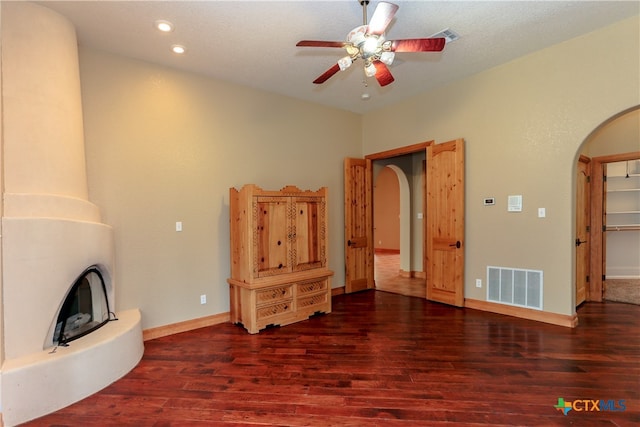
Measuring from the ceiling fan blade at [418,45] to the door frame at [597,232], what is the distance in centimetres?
405

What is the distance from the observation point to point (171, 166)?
12.2ft

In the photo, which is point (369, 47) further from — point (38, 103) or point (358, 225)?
point (358, 225)

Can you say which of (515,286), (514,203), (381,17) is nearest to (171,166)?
(381,17)

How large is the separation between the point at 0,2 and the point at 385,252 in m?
10.0

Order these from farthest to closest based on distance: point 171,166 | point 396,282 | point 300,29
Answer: point 396,282 → point 171,166 → point 300,29

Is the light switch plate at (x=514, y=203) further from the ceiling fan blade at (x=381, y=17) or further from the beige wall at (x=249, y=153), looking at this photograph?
the ceiling fan blade at (x=381, y=17)

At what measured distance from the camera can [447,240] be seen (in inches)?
179

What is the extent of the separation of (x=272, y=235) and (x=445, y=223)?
2527 mm

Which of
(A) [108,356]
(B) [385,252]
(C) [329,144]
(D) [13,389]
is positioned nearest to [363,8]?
(C) [329,144]

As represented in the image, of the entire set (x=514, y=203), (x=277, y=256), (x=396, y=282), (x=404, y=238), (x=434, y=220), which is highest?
(x=514, y=203)

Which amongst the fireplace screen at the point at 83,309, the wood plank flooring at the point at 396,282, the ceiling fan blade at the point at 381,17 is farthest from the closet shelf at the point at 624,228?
the fireplace screen at the point at 83,309

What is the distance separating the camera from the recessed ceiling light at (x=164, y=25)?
9.39 feet

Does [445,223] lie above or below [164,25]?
below

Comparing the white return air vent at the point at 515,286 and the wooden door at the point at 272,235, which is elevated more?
the wooden door at the point at 272,235
